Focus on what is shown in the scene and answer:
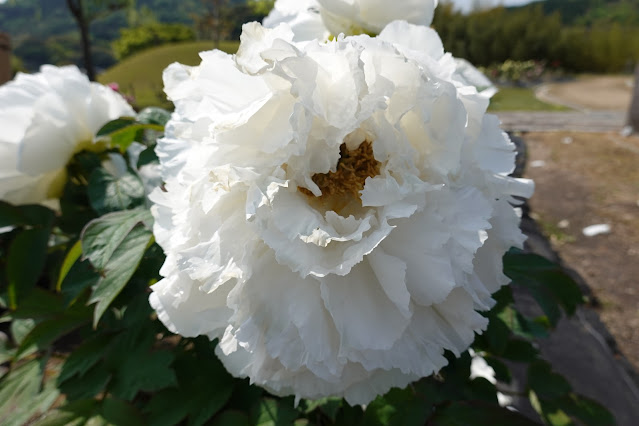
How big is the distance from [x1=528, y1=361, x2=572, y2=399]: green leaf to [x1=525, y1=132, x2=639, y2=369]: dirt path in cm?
127

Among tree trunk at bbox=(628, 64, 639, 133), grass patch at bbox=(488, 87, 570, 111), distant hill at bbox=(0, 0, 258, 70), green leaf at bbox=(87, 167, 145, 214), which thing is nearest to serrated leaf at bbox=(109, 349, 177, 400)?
green leaf at bbox=(87, 167, 145, 214)

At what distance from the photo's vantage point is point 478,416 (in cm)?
69

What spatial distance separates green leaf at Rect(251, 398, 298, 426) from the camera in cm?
67

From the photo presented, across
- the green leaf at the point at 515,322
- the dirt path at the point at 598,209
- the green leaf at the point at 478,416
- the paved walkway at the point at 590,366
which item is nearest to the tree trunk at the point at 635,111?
the dirt path at the point at 598,209

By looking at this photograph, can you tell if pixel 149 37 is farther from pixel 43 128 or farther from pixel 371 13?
pixel 371 13

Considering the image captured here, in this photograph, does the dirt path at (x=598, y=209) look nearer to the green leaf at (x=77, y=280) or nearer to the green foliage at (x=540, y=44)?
the green leaf at (x=77, y=280)

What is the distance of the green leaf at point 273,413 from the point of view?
2.20 ft

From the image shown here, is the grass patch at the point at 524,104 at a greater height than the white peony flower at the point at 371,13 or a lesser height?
lesser

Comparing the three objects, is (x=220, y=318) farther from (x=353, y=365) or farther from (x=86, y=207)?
(x=86, y=207)

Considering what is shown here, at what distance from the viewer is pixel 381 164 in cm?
50

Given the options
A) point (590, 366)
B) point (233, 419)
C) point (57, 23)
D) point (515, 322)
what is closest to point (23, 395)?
point (233, 419)

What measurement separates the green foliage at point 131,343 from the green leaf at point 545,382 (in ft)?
0.20

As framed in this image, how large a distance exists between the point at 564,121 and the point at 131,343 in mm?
8194

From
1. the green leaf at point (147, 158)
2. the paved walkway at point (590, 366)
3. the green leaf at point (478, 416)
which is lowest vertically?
the paved walkway at point (590, 366)
